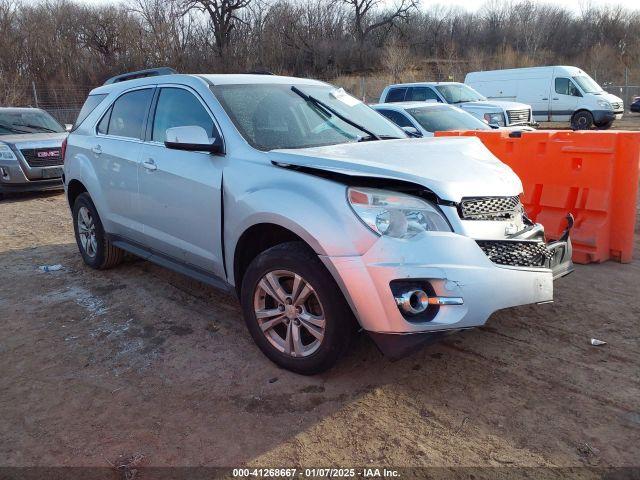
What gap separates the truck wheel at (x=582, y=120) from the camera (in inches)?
819

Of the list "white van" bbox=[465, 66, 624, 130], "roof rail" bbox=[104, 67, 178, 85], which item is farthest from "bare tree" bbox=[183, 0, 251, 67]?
"roof rail" bbox=[104, 67, 178, 85]

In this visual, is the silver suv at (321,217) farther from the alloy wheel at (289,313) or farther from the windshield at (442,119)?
the windshield at (442,119)

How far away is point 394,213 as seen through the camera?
2816 millimetres

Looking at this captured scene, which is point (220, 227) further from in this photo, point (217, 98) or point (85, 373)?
point (85, 373)

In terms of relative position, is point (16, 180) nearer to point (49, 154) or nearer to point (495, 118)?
point (49, 154)

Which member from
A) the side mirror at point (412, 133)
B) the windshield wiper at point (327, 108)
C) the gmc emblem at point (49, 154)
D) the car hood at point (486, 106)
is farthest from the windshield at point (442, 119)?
the gmc emblem at point (49, 154)

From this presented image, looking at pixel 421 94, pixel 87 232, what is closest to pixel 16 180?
pixel 87 232

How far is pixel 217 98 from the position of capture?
375 centimetres

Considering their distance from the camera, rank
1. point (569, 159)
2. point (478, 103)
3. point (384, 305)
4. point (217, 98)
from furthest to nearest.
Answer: point (478, 103) → point (569, 159) → point (217, 98) → point (384, 305)

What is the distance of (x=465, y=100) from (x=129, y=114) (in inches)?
481

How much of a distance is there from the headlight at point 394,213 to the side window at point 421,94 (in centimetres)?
1285

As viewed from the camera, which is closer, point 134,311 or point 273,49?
point 134,311

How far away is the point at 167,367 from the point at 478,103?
13.2m

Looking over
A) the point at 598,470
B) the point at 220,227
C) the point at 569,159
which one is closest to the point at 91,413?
the point at 220,227
